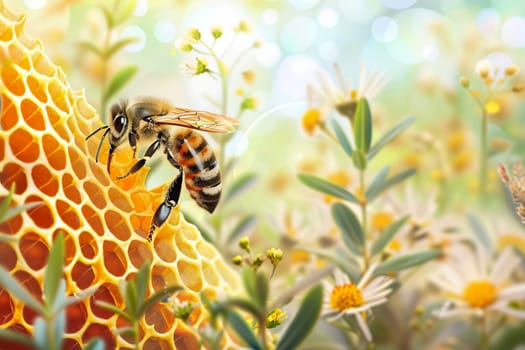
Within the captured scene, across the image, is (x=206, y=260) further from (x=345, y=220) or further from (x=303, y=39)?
(x=303, y=39)

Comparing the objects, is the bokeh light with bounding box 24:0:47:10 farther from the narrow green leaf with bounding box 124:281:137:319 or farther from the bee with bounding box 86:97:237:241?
the narrow green leaf with bounding box 124:281:137:319

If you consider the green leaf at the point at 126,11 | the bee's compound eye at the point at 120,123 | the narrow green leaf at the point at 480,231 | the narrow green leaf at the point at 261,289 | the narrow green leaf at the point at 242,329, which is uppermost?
the green leaf at the point at 126,11

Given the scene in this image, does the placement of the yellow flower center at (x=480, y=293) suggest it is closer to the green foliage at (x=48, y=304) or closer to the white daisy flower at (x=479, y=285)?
the white daisy flower at (x=479, y=285)

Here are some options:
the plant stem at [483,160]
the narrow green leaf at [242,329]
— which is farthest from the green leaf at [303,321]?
the plant stem at [483,160]

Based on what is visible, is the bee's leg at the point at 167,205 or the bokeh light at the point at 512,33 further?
the bokeh light at the point at 512,33

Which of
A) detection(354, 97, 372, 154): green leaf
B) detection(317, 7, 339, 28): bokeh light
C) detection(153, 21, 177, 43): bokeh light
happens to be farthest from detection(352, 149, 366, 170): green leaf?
detection(317, 7, 339, 28): bokeh light

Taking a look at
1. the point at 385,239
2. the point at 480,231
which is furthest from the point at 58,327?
the point at 480,231
